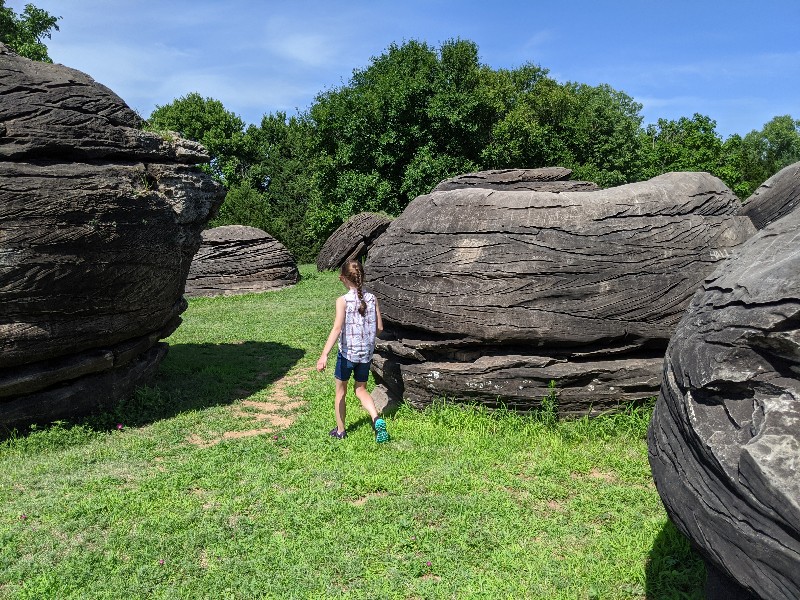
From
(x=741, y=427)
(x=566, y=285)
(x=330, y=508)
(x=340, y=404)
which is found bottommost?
(x=330, y=508)

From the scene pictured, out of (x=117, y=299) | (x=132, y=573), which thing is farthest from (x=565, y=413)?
(x=117, y=299)

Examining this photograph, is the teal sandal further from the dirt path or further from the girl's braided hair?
the dirt path

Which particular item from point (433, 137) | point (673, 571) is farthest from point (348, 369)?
point (433, 137)

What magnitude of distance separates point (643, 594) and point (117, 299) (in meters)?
6.31

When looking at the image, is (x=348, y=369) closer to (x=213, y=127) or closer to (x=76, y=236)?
(x=76, y=236)

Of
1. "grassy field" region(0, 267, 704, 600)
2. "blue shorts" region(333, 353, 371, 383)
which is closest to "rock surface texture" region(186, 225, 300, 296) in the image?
"grassy field" region(0, 267, 704, 600)

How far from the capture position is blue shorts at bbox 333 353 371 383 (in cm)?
681

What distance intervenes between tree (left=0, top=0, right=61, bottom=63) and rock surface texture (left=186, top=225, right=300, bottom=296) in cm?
1162

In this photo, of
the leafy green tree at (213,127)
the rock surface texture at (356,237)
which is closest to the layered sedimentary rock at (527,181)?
the rock surface texture at (356,237)

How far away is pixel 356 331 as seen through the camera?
671cm

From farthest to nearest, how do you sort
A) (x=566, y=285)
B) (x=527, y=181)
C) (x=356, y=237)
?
(x=356, y=237), (x=527, y=181), (x=566, y=285)

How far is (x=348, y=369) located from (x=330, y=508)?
195 cm

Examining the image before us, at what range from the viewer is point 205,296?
19.5 meters

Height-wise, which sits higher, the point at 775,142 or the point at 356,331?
the point at 775,142
